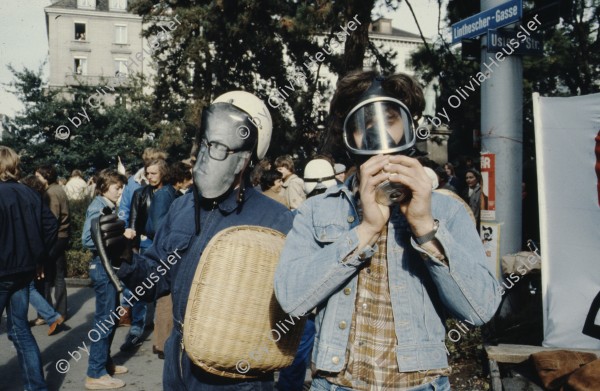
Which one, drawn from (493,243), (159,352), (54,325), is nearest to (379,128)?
(493,243)

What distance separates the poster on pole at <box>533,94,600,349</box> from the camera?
16.0 ft

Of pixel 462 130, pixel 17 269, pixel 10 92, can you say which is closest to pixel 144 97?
pixel 10 92

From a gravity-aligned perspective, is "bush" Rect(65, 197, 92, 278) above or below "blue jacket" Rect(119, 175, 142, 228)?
below

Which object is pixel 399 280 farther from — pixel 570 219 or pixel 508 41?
pixel 508 41

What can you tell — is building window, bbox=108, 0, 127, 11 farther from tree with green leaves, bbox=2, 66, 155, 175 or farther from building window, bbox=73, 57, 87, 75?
tree with green leaves, bbox=2, 66, 155, 175

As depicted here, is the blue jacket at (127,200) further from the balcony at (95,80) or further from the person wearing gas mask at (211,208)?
the balcony at (95,80)

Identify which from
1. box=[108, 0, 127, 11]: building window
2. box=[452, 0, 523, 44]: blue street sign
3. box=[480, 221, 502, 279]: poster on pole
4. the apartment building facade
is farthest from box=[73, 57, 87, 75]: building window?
box=[480, 221, 502, 279]: poster on pole

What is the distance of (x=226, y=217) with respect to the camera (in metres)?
2.87

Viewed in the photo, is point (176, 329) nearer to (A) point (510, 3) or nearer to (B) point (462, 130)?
(A) point (510, 3)

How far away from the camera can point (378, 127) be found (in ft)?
5.99

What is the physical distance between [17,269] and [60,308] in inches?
151

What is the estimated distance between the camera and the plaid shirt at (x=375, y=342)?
6.18 feet

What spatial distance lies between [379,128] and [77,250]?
1158cm

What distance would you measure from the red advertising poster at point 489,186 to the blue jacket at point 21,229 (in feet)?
12.6
